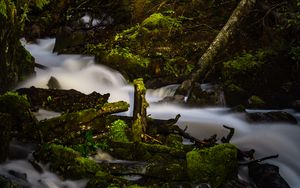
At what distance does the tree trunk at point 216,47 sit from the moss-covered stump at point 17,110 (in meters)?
4.27

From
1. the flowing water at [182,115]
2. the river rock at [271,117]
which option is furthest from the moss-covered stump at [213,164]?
the river rock at [271,117]

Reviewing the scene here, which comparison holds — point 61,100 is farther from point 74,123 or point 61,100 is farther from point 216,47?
point 216,47

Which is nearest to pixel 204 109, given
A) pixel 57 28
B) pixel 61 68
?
pixel 61 68

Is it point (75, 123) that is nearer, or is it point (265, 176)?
point (265, 176)

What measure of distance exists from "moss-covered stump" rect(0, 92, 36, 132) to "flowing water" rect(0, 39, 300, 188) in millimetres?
796

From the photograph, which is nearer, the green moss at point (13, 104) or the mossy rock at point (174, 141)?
the green moss at point (13, 104)

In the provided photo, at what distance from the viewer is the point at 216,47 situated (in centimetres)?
1062

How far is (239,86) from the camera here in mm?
10375

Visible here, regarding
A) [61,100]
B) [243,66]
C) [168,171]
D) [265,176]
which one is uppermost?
[243,66]

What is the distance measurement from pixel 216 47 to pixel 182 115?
108 inches

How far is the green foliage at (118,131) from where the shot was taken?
619 centimetres

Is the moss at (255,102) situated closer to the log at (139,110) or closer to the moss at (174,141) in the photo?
the moss at (174,141)

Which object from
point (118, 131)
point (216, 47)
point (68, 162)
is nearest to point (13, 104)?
point (68, 162)

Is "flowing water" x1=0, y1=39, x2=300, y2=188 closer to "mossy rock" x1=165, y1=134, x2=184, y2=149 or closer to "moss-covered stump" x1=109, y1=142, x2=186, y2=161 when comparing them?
"moss-covered stump" x1=109, y1=142, x2=186, y2=161
